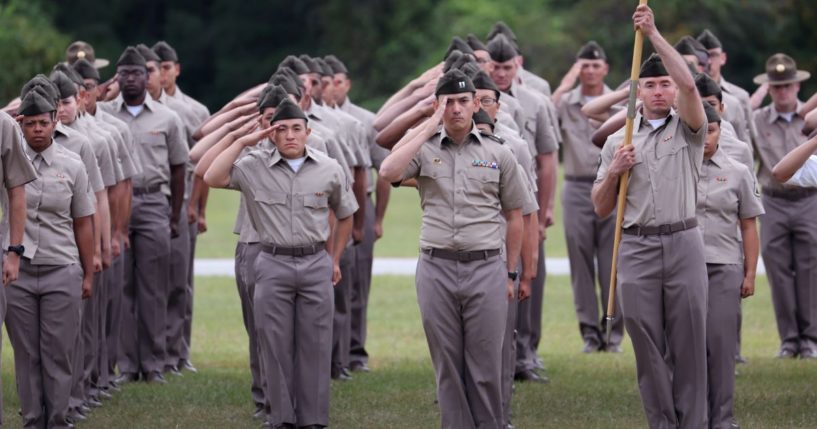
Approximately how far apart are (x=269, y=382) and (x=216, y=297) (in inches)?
403

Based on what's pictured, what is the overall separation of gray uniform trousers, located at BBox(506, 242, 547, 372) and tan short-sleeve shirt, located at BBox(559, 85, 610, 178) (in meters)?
1.45

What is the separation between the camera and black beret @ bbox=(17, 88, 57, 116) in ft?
37.6

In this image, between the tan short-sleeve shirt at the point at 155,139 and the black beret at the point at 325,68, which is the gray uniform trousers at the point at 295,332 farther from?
the black beret at the point at 325,68

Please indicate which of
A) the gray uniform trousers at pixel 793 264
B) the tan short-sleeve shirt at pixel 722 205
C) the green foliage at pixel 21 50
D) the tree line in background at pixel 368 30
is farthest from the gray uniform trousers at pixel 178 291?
the tree line in background at pixel 368 30

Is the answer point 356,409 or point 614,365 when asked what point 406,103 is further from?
point 614,365

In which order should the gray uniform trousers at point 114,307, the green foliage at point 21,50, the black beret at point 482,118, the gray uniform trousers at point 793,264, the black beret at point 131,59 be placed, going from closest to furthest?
1. the black beret at point 482,118
2. the gray uniform trousers at point 114,307
3. the black beret at point 131,59
4. the gray uniform trousers at point 793,264
5. the green foliage at point 21,50

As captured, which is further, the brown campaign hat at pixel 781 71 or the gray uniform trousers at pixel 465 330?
the brown campaign hat at pixel 781 71

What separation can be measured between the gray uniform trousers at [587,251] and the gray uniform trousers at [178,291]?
3.71 metres

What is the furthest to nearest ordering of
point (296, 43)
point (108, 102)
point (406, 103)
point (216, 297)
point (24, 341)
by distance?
point (296, 43)
point (216, 297)
point (108, 102)
point (406, 103)
point (24, 341)

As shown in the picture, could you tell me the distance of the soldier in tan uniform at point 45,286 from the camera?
1152cm

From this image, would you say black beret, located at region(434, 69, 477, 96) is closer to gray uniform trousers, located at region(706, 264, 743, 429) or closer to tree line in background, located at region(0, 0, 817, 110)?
gray uniform trousers, located at region(706, 264, 743, 429)

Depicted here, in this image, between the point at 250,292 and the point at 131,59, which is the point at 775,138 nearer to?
the point at 131,59

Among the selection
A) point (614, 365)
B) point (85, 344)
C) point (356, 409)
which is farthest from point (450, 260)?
point (614, 365)

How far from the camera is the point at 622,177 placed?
427 inches
